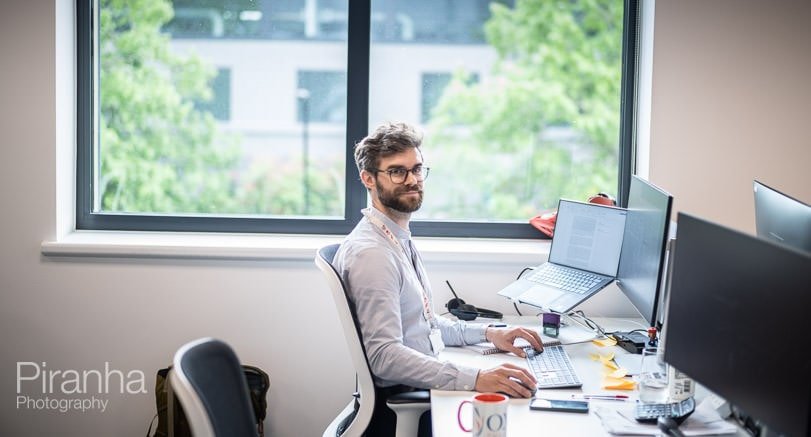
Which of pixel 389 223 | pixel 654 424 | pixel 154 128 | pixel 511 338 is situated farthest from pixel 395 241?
pixel 154 128

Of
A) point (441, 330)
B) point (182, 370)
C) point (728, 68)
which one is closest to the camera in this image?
point (182, 370)

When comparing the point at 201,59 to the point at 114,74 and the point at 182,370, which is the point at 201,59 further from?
the point at 182,370

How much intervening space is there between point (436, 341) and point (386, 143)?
603 millimetres

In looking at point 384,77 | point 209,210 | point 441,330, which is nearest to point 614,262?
point 441,330

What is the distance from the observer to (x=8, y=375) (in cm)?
309

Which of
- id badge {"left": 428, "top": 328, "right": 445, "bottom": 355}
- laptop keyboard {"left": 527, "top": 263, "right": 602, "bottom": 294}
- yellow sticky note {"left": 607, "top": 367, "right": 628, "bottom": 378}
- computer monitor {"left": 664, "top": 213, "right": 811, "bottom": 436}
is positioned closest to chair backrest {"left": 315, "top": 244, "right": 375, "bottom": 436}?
id badge {"left": 428, "top": 328, "right": 445, "bottom": 355}

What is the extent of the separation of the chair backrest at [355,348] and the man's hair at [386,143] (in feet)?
1.40

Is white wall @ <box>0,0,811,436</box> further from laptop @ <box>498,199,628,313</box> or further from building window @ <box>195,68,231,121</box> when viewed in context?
building window @ <box>195,68,231,121</box>

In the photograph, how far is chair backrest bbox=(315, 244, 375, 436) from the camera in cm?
203

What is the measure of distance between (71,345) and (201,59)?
1255 millimetres

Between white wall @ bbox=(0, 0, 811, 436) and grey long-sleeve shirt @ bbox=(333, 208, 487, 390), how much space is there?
2.60ft

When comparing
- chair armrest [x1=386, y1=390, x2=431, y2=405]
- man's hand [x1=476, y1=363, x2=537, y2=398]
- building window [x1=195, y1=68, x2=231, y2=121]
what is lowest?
chair armrest [x1=386, y1=390, x2=431, y2=405]

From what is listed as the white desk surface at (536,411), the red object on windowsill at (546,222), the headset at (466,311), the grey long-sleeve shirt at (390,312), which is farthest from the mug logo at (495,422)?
the red object on windowsill at (546,222)

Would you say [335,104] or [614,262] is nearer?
[614,262]
